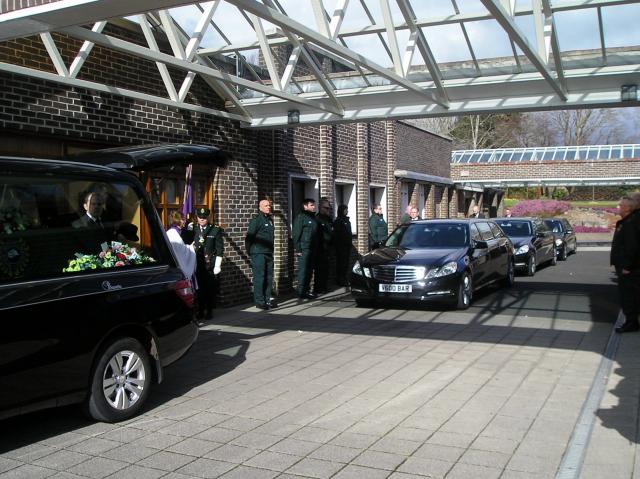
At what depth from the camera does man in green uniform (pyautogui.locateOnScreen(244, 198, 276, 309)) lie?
35.6 feet

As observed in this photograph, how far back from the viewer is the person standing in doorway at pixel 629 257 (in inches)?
328

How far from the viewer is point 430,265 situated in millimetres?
10656

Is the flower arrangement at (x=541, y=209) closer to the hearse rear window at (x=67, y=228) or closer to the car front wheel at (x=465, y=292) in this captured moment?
the car front wheel at (x=465, y=292)

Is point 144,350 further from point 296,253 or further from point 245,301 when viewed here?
point 296,253

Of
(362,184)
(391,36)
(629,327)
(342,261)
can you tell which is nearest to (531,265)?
(362,184)

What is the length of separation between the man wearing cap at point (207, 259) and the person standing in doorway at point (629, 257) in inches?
218

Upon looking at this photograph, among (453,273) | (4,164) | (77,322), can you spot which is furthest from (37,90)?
(453,273)

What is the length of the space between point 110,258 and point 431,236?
773 cm

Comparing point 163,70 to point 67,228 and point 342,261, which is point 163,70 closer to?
point 67,228

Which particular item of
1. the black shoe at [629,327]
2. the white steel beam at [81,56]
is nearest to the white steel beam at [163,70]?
the white steel beam at [81,56]

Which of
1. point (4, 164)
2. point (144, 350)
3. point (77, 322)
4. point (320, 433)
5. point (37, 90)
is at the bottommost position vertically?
point (320, 433)

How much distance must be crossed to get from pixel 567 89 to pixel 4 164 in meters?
7.91

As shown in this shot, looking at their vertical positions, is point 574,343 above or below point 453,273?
below

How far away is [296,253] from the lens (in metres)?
13.4
